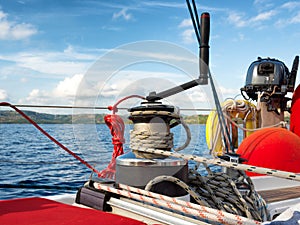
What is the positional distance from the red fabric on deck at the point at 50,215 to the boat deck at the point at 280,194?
1.50 m

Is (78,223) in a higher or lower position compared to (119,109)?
lower

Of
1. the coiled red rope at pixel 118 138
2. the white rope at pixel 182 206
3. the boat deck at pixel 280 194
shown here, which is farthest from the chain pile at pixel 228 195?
the boat deck at pixel 280 194

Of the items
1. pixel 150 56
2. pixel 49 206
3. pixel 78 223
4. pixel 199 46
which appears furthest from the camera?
pixel 199 46

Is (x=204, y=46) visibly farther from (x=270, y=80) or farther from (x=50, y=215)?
(x=270, y=80)

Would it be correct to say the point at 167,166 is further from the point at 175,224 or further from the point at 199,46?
the point at 199,46

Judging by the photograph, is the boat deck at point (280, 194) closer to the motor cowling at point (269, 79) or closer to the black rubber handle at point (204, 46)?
the black rubber handle at point (204, 46)

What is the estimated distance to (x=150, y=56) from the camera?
1.74m

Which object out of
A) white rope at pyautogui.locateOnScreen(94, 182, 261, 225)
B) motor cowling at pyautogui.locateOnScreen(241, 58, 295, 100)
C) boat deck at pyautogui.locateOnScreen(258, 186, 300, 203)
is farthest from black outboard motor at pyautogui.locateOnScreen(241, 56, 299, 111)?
white rope at pyautogui.locateOnScreen(94, 182, 261, 225)

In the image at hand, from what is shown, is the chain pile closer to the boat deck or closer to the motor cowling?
the boat deck

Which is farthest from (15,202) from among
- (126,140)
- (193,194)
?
(193,194)

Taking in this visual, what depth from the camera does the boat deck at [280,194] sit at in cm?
265

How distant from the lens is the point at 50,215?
4.72 feet

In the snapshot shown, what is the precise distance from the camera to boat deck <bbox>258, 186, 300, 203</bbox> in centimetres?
265

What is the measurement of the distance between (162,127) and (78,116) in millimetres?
452
